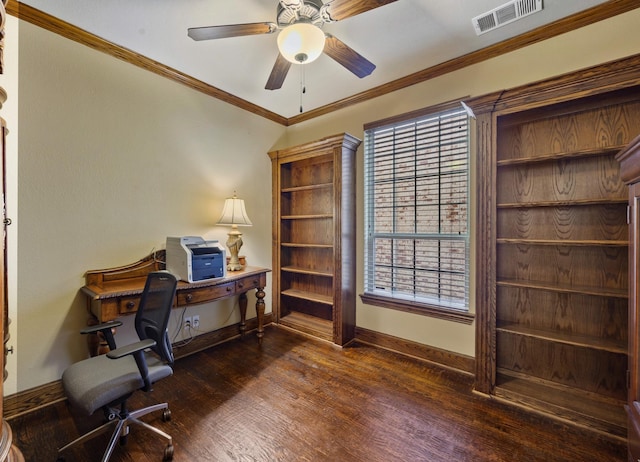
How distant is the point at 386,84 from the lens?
9.52ft

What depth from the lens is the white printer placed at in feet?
7.92

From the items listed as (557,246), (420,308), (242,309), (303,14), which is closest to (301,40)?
(303,14)

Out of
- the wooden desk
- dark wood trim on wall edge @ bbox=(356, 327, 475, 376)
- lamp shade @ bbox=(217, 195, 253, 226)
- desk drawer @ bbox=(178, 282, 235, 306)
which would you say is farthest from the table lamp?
dark wood trim on wall edge @ bbox=(356, 327, 475, 376)

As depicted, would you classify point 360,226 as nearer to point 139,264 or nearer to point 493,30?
point 493,30

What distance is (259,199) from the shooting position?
3.54 m

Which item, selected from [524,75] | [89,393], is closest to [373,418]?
[89,393]

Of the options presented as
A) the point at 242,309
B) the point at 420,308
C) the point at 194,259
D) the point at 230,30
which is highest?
the point at 230,30

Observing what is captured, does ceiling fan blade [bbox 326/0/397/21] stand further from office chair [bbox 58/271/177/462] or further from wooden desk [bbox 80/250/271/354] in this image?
wooden desk [bbox 80/250/271/354]

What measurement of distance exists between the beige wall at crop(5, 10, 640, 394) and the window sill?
0.23 feet

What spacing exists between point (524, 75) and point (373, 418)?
9.15 ft

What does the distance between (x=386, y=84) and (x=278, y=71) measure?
1.30m

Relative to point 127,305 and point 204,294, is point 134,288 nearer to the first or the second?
point 127,305

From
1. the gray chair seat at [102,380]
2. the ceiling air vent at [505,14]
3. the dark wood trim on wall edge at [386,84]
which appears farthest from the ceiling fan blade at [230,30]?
the gray chair seat at [102,380]

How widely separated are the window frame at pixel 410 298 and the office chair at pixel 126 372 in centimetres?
198
